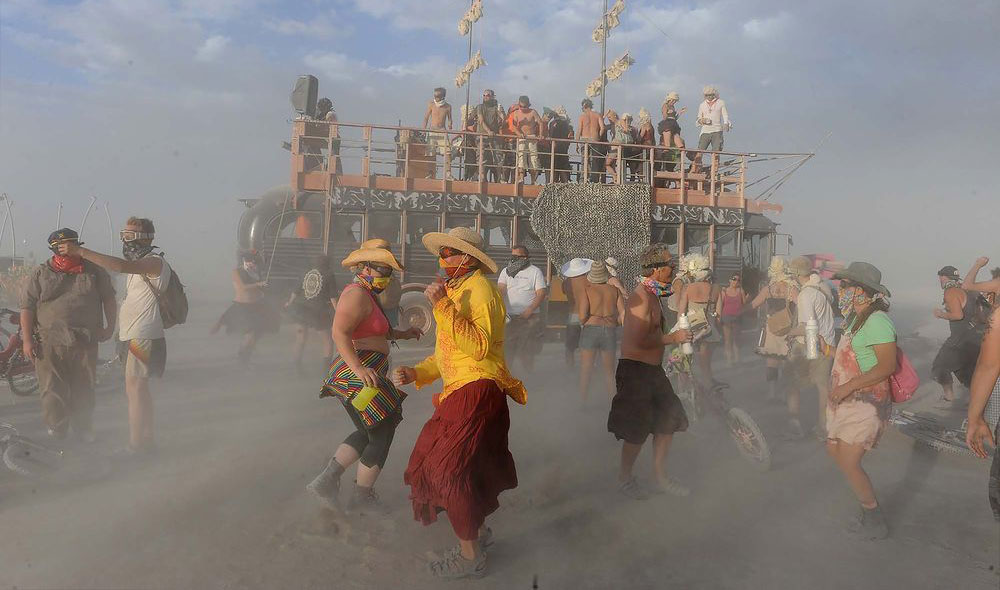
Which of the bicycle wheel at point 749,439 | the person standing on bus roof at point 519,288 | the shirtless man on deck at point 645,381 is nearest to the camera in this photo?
the shirtless man on deck at point 645,381

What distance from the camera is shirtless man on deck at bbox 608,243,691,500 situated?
153 inches

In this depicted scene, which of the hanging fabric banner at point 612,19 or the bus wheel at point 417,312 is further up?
the hanging fabric banner at point 612,19

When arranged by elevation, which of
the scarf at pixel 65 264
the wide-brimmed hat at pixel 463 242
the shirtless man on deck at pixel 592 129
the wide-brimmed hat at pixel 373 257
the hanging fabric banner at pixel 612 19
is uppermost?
the hanging fabric banner at pixel 612 19

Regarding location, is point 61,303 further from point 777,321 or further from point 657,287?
point 777,321

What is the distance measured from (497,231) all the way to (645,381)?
6687 mm

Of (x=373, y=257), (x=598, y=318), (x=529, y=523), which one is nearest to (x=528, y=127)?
(x=598, y=318)

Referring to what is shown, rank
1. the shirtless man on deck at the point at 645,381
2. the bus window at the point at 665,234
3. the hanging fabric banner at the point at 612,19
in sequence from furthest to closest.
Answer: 1. the hanging fabric banner at the point at 612,19
2. the bus window at the point at 665,234
3. the shirtless man on deck at the point at 645,381

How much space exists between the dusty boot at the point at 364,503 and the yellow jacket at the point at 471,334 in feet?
3.16

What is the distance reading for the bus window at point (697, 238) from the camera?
1099 centimetres

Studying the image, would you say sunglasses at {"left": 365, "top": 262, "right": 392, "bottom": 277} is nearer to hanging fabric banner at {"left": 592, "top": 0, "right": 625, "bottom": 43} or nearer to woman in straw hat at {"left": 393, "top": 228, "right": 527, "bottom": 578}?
woman in straw hat at {"left": 393, "top": 228, "right": 527, "bottom": 578}

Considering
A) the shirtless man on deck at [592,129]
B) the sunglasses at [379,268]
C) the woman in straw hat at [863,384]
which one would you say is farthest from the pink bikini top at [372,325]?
the shirtless man on deck at [592,129]

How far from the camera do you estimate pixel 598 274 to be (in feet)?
20.9

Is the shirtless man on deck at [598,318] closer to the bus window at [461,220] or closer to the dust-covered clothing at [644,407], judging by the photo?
the dust-covered clothing at [644,407]

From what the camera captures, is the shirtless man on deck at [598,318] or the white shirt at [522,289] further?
the white shirt at [522,289]
